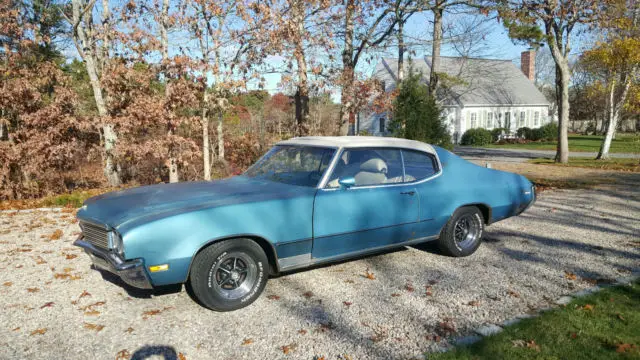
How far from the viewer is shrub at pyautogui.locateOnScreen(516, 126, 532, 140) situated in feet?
125

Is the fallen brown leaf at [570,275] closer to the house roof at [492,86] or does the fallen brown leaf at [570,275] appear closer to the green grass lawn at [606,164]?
the green grass lawn at [606,164]

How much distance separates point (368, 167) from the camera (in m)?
4.94

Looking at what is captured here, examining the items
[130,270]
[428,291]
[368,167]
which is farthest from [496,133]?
[130,270]

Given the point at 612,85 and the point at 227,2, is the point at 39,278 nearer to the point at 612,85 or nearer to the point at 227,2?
the point at 227,2

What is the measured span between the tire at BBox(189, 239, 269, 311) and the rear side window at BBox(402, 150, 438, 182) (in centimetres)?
199

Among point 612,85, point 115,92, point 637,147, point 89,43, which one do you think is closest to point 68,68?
point 89,43

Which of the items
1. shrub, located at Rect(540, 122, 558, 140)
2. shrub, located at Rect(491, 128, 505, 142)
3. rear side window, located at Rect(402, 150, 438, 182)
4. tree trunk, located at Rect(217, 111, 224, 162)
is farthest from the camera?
shrub, located at Rect(540, 122, 558, 140)

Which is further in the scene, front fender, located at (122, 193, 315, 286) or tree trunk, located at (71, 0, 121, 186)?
tree trunk, located at (71, 0, 121, 186)

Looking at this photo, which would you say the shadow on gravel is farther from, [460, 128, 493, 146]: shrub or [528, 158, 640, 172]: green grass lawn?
[460, 128, 493, 146]: shrub

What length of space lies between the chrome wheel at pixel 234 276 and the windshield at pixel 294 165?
1027 mm

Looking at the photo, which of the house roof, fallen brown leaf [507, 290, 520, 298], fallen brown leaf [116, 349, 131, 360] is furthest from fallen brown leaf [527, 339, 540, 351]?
the house roof

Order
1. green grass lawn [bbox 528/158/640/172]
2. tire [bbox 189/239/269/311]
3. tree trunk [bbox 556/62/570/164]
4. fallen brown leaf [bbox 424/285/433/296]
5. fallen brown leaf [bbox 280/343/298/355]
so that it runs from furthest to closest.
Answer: tree trunk [bbox 556/62/570/164] → green grass lawn [bbox 528/158/640/172] → fallen brown leaf [bbox 424/285/433/296] → tire [bbox 189/239/269/311] → fallen brown leaf [bbox 280/343/298/355]

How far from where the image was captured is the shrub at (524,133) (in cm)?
3800

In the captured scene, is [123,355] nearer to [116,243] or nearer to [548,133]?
[116,243]
